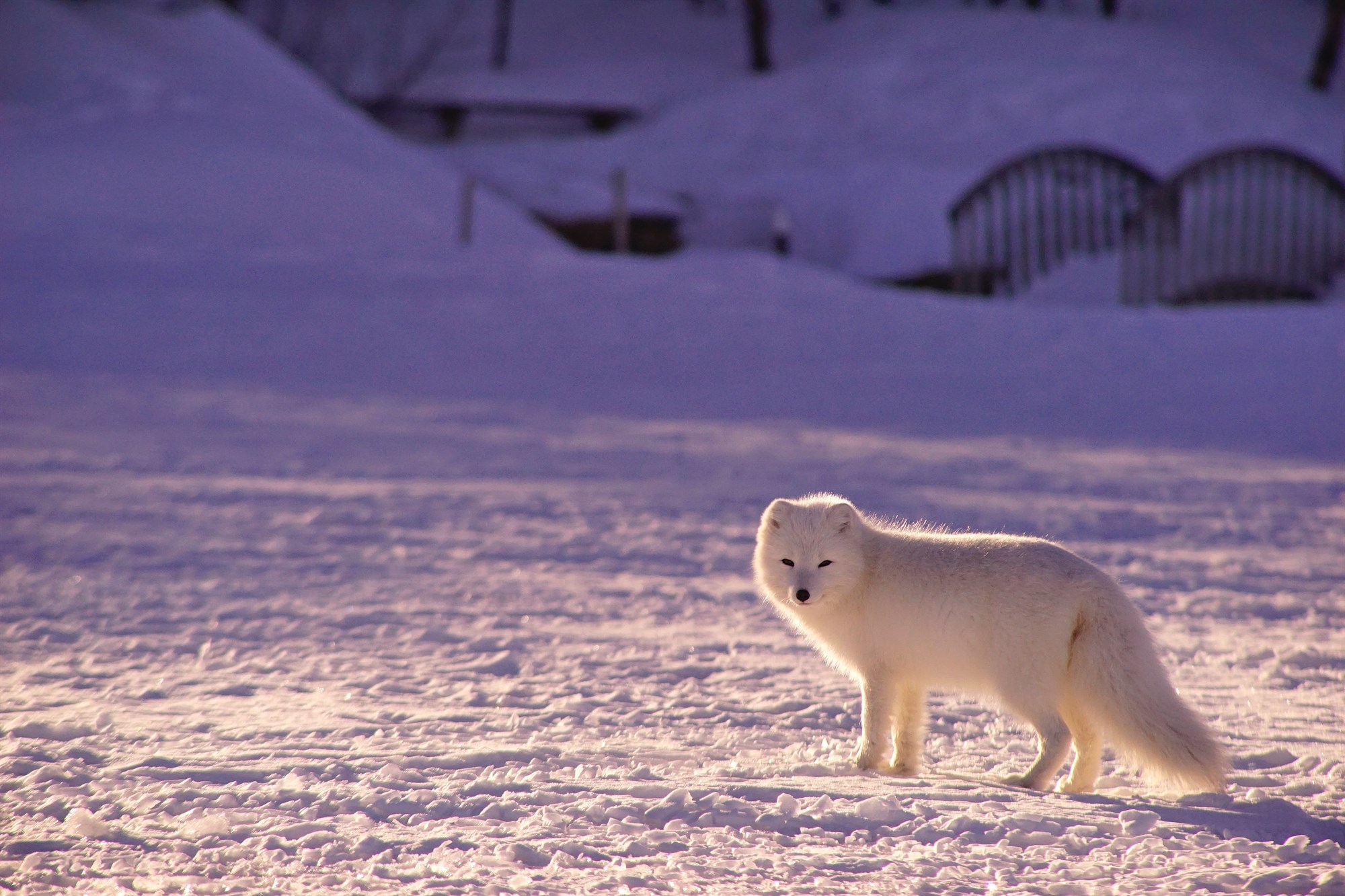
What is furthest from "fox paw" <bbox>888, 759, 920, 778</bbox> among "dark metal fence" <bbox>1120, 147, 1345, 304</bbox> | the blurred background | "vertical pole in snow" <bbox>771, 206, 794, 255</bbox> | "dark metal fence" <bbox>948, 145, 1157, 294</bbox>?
"vertical pole in snow" <bbox>771, 206, 794, 255</bbox>

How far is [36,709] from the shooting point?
3.94m

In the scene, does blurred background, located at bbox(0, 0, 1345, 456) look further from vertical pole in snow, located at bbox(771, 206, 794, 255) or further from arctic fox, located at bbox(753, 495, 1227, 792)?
arctic fox, located at bbox(753, 495, 1227, 792)

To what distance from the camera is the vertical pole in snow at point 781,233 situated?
1784 cm

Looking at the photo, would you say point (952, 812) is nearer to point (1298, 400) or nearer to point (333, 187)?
point (1298, 400)

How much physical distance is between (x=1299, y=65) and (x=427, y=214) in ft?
69.2

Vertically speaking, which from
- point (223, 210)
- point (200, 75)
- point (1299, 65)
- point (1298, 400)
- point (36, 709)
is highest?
point (1299, 65)

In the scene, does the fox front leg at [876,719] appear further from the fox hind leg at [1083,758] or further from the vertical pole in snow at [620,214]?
the vertical pole in snow at [620,214]

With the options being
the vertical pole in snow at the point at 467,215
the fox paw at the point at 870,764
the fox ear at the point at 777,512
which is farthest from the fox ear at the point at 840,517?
the vertical pole in snow at the point at 467,215

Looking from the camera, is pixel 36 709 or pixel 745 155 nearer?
pixel 36 709

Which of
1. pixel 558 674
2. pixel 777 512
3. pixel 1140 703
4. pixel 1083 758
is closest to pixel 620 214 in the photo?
pixel 558 674

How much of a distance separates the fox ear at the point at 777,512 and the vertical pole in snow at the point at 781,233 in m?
14.6

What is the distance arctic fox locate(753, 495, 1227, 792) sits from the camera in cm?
333

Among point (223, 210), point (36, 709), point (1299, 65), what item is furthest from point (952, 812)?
point (1299, 65)

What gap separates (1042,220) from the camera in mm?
15828
